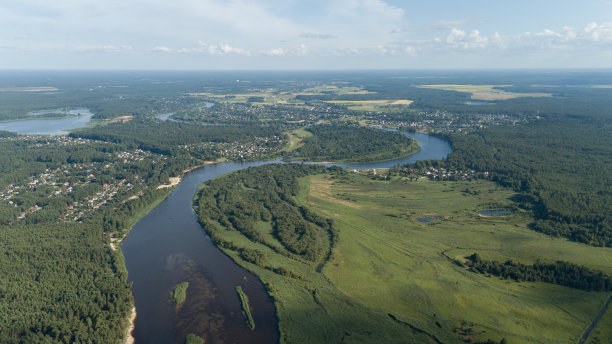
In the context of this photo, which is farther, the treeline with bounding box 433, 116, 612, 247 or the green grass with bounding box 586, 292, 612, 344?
the treeline with bounding box 433, 116, 612, 247

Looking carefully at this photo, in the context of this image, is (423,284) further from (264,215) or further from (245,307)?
(264,215)

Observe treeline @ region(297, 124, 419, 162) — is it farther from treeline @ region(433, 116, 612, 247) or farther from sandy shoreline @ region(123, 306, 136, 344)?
sandy shoreline @ region(123, 306, 136, 344)

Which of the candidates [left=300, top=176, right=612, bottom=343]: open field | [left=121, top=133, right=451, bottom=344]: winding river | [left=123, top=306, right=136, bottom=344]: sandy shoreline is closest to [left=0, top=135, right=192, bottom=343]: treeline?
[left=123, top=306, right=136, bottom=344]: sandy shoreline

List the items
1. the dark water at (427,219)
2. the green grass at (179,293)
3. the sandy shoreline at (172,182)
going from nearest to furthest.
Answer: the green grass at (179,293) < the dark water at (427,219) < the sandy shoreline at (172,182)

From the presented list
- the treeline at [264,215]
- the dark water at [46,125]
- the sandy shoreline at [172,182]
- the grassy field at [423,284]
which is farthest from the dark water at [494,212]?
the dark water at [46,125]

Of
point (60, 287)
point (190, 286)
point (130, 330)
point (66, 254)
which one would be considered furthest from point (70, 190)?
point (130, 330)

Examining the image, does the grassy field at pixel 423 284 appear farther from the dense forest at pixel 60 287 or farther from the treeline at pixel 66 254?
the treeline at pixel 66 254
